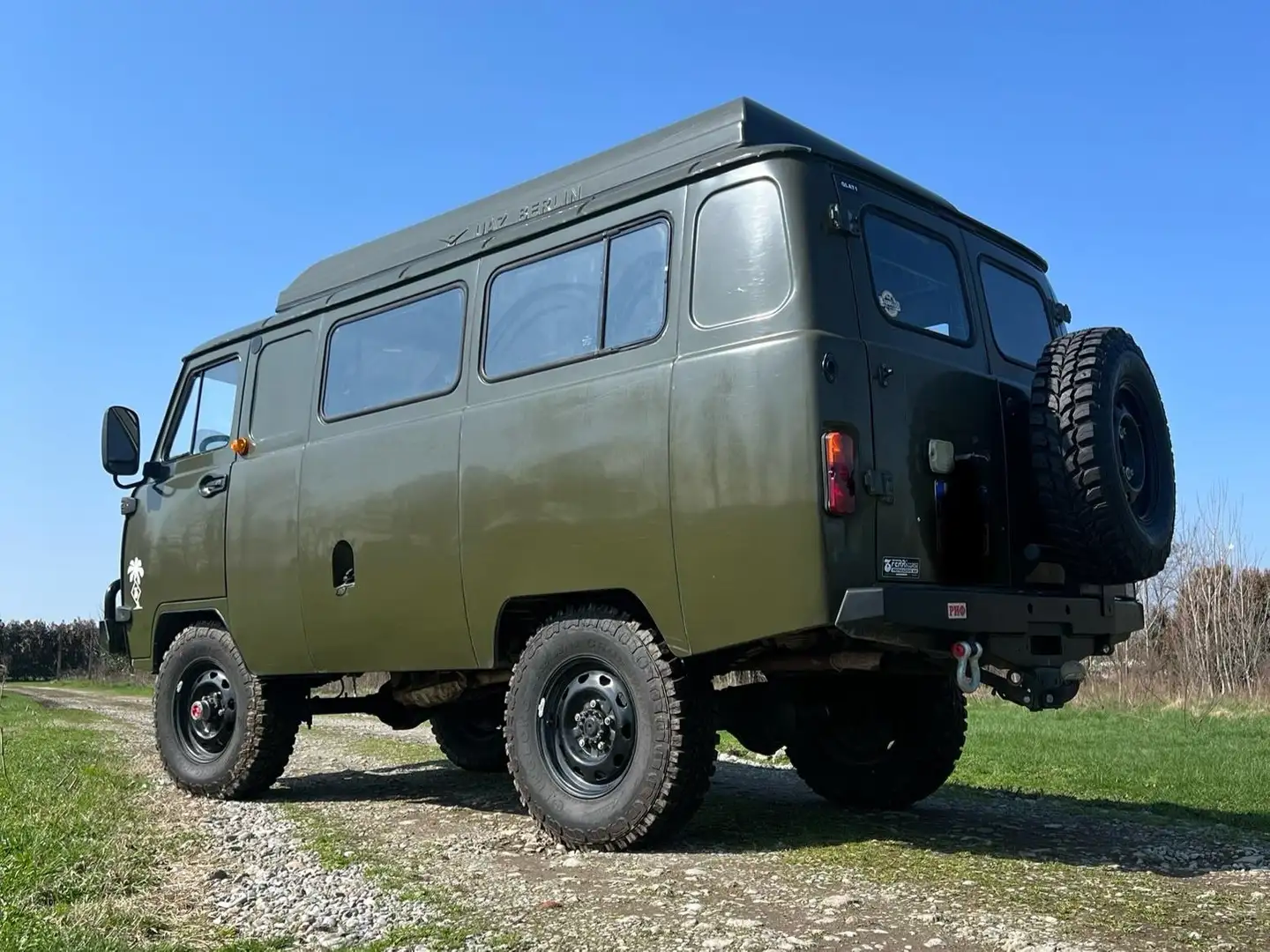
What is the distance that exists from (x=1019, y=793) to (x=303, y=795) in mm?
4559

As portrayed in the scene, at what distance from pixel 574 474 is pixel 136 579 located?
14.1ft

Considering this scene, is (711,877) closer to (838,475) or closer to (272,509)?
(838,475)

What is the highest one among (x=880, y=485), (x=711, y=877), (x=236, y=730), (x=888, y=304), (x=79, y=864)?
(x=888, y=304)

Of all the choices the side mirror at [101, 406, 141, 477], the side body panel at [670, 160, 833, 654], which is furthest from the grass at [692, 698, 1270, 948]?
the side mirror at [101, 406, 141, 477]

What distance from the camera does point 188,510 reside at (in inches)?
299

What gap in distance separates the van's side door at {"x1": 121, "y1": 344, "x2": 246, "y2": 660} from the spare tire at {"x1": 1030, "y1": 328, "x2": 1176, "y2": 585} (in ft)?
16.1

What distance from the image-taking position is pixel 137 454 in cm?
806

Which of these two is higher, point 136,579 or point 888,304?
point 888,304

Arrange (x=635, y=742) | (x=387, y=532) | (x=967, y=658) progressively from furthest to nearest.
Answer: (x=387, y=532), (x=635, y=742), (x=967, y=658)

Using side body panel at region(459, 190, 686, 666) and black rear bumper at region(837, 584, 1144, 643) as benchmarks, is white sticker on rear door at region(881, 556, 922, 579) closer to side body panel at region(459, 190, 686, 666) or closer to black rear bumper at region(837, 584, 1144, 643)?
black rear bumper at region(837, 584, 1144, 643)

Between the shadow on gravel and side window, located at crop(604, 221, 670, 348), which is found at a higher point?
side window, located at crop(604, 221, 670, 348)

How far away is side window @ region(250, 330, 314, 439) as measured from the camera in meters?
7.01

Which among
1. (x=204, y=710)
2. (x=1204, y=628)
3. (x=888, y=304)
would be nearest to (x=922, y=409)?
(x=888, y=304)

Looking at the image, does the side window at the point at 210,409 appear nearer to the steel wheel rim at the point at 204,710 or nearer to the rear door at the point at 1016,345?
the steel wheel rim at the point at 204,710
